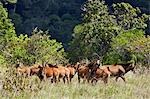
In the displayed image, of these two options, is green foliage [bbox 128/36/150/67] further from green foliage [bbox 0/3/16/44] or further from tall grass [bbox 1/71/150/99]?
tall grass [bbox 1/71/150/99]

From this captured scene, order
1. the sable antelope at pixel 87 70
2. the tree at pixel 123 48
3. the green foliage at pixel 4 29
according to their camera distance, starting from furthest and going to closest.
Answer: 1. the green foliage at pixel 4 29
2. the tree at pixel 123 48
3. the sable antelope at pixel 87 70

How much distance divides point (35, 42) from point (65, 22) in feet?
136

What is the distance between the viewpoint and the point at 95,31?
54.1 metres

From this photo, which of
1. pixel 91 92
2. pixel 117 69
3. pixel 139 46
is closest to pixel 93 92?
pixel 91 92

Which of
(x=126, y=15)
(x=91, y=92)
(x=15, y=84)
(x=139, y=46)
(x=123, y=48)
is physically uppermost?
(x=15, y=84)

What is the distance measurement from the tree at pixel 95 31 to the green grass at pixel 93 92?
4385cm

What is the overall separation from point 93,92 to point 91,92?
0.04 m

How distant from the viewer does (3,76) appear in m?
6.89

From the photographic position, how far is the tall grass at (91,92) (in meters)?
6.81

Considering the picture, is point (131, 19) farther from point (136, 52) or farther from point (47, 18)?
point (47, 18)

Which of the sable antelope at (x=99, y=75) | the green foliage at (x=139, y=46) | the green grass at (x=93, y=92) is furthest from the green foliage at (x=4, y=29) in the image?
the green grass at (x=93, y=92)

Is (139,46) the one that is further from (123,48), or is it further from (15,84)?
(15,84)

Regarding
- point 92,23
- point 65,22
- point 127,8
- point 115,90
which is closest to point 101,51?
point 92,23

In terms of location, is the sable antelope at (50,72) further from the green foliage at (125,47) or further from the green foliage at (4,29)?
the green foliage at (4,29)
